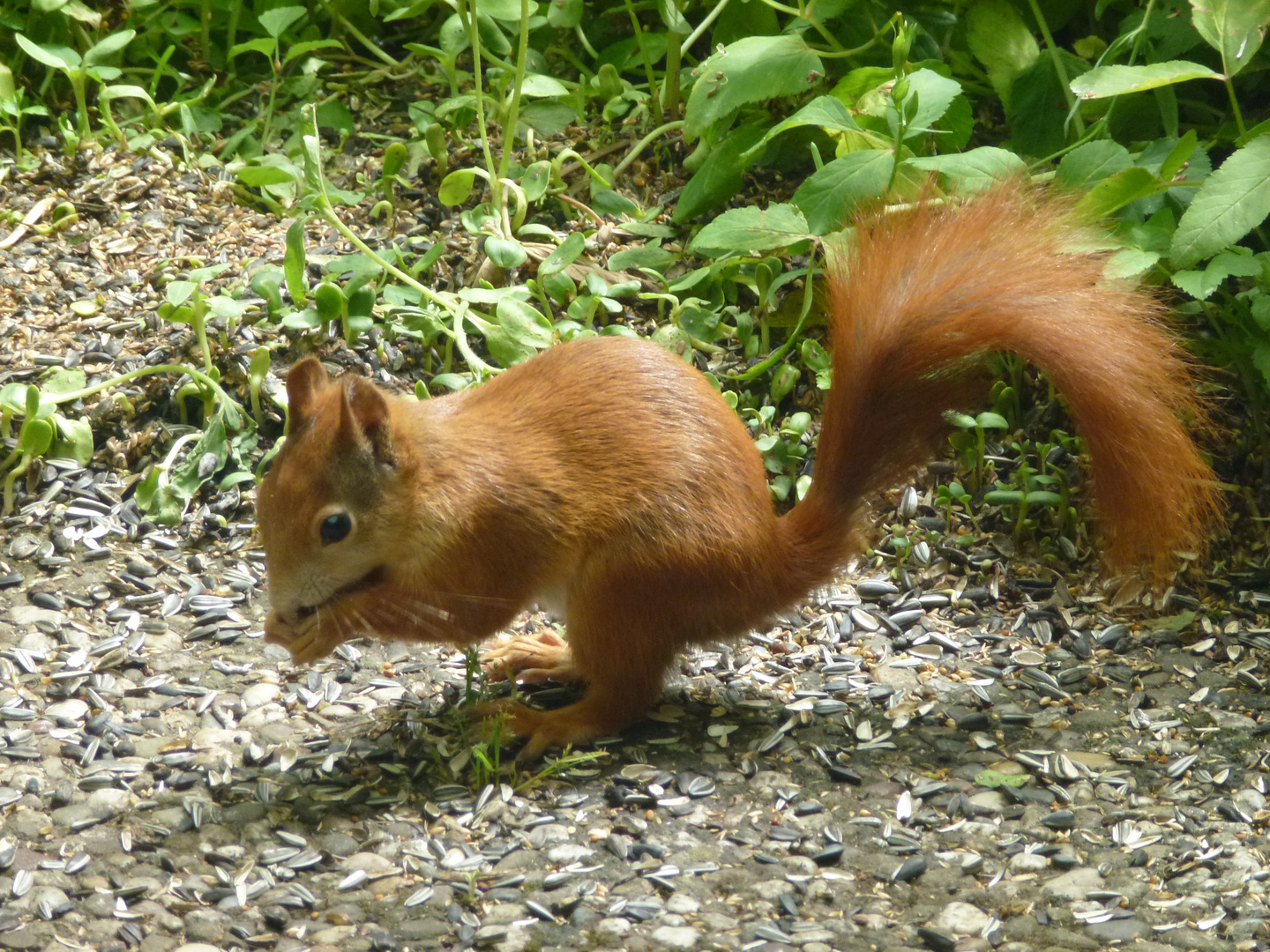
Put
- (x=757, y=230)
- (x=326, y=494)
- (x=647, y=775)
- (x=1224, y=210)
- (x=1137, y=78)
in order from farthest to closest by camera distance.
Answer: (x=757, y=230) < (x=1137, y=78) < (x=1224, y=210) < (x=647, y=775) < (x=326, y=494)

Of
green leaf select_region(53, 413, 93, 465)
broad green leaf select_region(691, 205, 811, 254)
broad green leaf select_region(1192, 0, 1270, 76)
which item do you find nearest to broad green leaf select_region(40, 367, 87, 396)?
green leaf select_region(53, 413, 93, 465)

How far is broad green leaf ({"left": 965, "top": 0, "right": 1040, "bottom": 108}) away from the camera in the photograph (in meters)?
2.89

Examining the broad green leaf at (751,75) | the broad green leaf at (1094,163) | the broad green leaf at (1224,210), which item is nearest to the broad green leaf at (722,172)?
the broad green leaf at (751,75)

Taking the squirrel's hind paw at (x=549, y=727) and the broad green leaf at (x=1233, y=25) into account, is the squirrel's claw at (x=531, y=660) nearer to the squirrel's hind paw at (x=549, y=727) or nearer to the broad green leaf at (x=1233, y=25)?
the squirrel's hind paw at (x=549, y=727)

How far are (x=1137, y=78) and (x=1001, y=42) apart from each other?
0.62 m

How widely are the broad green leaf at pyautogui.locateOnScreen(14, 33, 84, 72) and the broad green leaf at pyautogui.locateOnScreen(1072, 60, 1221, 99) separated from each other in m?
2.39

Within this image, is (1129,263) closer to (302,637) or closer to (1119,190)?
(1119,190)

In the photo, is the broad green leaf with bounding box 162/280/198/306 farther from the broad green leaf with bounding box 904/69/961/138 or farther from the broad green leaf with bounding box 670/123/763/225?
the broad green leaf with bounding box 904/69/961/138

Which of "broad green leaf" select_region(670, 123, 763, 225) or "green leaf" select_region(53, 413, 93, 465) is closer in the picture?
"green leaf" select_region(53, 413, 93, 465)

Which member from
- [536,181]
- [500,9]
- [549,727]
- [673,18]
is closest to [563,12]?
[500,9]

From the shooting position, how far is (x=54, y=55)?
3.33 metres

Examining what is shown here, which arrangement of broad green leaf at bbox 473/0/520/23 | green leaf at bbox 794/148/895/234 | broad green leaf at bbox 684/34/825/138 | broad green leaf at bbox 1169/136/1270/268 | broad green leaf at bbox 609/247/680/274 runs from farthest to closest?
broad green leaf at bbox 473/0/520/23, broad green leaf at bbox 609/247/680/274, broad green leaf at bbox 684/34/825/138, green leaf at bbox 794/148/895/234, broad green leaf at bbox 1169/136/1270/268

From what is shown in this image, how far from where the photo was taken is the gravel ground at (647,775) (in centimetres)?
168

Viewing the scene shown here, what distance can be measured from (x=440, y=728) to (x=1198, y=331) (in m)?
1.62
